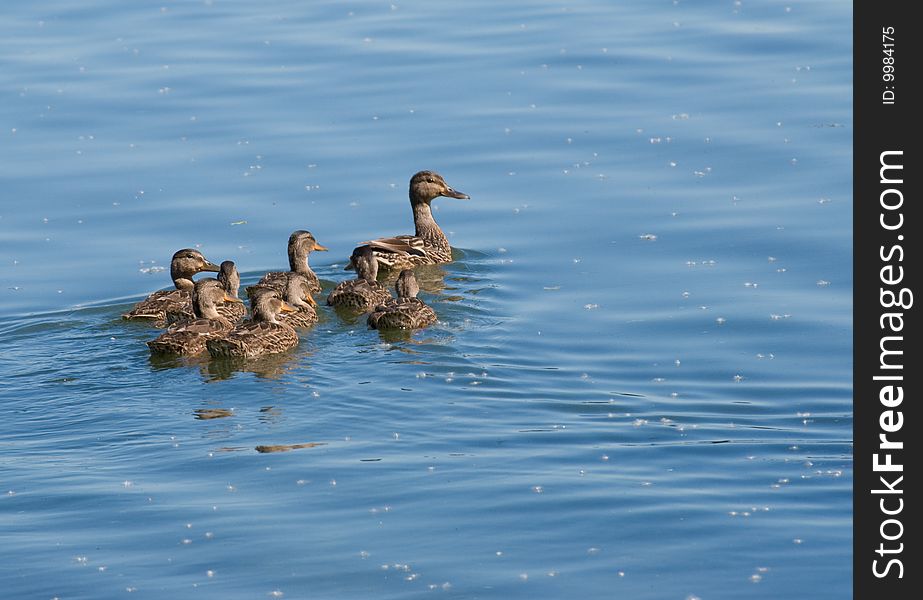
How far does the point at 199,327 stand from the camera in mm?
13633

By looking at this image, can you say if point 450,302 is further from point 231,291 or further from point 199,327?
point 199,327

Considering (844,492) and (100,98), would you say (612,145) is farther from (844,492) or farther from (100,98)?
(844,492)

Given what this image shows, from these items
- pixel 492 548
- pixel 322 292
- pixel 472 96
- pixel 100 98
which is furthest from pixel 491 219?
pixel 492 548

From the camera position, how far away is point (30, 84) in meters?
21.7

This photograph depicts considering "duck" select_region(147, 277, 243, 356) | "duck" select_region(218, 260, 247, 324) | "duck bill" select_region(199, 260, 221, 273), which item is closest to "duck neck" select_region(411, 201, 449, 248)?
"duck bill" select_region(199, 260, 221, 273)

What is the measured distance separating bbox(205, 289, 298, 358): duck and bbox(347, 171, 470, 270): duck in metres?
1.94

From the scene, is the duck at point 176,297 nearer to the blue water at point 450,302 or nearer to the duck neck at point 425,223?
the blue water at point 450,302

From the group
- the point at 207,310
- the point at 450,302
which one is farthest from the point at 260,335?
the point at 450,302

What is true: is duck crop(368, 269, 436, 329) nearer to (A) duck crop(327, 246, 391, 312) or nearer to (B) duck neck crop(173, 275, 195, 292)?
(A) duck crop(327, 246, 391, 312)

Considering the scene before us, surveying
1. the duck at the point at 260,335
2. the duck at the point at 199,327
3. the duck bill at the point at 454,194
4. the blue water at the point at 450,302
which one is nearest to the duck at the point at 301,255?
the blue water at the point at 450,302

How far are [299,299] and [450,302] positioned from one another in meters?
1.41

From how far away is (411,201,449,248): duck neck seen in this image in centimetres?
1684

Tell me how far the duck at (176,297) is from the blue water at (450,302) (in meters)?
0.20
